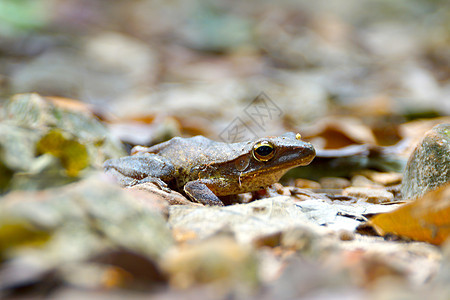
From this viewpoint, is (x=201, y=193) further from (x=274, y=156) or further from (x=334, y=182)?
(x=334, y=182)

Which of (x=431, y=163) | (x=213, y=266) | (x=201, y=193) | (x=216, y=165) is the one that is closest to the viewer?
(x=213, y=266)

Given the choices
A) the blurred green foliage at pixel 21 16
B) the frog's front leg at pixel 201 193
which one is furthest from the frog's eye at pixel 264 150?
the blurred green foliage at pixel 21 16

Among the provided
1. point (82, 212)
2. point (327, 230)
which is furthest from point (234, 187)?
point (82, 212)

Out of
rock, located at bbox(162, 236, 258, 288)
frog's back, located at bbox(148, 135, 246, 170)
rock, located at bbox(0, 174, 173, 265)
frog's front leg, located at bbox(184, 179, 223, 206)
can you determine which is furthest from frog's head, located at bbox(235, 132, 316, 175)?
rock, located at bbox(162, 236, 258, 288)

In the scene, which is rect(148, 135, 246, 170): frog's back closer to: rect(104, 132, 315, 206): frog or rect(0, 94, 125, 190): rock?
rect(104, 132, 315, 206): frog

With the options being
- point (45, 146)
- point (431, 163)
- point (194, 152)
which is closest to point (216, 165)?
point (194, 152)

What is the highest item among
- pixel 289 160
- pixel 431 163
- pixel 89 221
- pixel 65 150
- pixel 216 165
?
pixel 65 150

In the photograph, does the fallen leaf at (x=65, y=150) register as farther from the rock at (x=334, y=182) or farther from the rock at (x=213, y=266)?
the rock at (x=334, y=182)

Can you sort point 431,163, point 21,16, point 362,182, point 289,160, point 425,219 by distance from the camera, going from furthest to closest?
point 21,16 → point 362,182 → point 289,160 → point 431,163 → point 425,219
